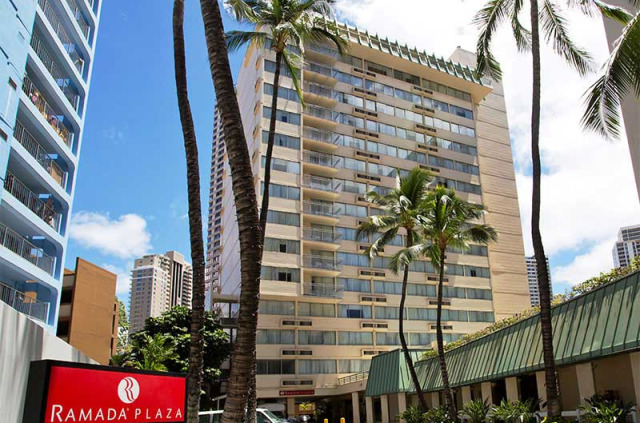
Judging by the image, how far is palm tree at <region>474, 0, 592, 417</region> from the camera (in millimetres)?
15320

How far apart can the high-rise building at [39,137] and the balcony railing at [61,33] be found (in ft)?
0.18

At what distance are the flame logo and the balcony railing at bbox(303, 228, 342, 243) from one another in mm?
41010

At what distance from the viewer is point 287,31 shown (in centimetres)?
2202

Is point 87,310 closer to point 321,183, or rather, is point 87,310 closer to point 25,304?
point 25,304

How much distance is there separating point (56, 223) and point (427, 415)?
75.1 ft

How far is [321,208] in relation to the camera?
51.8 m

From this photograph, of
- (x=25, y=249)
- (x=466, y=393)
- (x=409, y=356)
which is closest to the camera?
(x=25, y=249)

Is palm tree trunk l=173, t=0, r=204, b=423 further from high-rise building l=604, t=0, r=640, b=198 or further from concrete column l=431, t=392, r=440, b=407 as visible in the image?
concrete column l=431, t=392, r=440, b=407

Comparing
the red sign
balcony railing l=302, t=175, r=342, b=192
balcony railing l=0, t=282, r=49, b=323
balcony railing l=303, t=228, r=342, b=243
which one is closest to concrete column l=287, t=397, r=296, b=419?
the red sign

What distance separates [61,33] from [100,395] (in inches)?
1170

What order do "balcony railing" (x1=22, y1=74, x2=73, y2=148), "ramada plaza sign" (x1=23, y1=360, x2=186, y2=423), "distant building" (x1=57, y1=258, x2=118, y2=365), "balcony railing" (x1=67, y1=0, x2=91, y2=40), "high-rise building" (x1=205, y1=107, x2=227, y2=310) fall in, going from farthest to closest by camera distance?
"high-rise building" (x1=205, y1=107, x2=227, y2=310)
"distant building" (x1=57, y1=258, x2=118, y2=365)
"balcony railing" (x1=67, y1=0, x2=91, y2=40)
"balcony railing" (x1=22, y1=74, x2=73, y2=148)
"ramada plaza sign" (x1=23, y1=360, x2=186, y2=423)

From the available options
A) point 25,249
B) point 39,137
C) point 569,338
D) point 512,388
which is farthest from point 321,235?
point 569,338

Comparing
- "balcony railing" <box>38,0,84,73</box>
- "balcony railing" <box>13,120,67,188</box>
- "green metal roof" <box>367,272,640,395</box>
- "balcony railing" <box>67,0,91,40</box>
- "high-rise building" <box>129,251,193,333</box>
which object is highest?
"high-rise building" <box>129,251,193,333</box>

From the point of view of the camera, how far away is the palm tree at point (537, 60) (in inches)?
603
